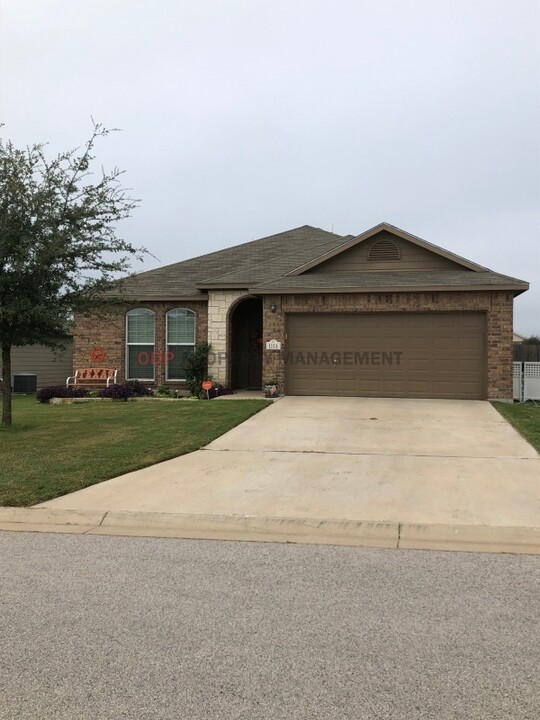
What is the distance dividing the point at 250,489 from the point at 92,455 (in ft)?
9.90

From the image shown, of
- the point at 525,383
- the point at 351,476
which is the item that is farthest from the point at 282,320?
the point at 351,476

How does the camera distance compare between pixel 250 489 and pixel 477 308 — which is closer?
pixel 250 489

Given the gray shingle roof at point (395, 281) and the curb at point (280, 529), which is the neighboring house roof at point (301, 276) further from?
the curb at point (280, 529)

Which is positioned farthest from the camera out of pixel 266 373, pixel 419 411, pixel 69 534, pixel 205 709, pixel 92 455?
pixel 266 373

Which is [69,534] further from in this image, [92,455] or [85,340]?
[85,340]

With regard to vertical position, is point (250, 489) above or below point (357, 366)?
below

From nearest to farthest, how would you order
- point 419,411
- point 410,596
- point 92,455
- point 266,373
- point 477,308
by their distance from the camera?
point 410,596
point 92,455
point 419,411
point 477,308
point 266,373

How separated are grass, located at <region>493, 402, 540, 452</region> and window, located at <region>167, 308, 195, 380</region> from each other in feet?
30.5

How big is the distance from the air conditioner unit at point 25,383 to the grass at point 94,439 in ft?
26.5

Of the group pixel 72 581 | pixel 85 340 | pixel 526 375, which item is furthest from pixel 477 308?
pixel 72 581

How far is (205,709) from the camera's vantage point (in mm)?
2830

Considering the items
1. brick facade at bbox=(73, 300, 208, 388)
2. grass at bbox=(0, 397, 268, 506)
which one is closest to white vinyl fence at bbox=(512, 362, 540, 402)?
grass at bbox=(0, 397, 268, 506)

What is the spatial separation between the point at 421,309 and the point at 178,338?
7651mm

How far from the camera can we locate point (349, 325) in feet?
53.4
